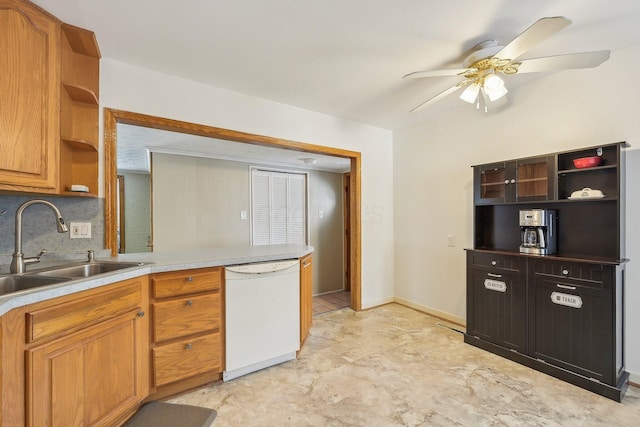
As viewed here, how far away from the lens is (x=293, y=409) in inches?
69.9

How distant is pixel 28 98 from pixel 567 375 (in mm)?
3871

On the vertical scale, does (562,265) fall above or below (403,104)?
below

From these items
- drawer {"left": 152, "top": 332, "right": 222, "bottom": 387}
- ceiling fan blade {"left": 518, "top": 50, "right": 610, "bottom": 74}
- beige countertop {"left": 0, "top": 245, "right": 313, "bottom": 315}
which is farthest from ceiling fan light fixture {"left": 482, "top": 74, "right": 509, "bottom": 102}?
drawer {"left": 152, "top": 332, "right": 222, "bottom": 387}

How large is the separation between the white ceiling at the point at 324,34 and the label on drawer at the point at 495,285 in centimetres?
176

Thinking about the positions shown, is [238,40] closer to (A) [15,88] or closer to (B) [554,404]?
(A) [15,88]

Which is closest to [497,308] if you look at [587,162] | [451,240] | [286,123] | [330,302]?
[451,240]

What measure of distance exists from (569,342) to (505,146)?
1754mm

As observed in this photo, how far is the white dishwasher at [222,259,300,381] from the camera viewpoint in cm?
206

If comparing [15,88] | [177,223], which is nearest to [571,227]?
[15,88]

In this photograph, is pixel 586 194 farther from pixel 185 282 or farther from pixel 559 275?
pixel 185 282

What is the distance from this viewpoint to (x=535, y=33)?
1355 mm

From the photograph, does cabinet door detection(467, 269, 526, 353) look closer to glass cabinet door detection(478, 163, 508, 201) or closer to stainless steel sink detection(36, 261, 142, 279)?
glass cabinet door detection(478, 163, 508, 201)

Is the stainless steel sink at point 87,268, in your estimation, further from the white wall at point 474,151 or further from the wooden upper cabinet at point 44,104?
the white wall at point 474,151

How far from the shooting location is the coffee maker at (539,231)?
7.43 feet
